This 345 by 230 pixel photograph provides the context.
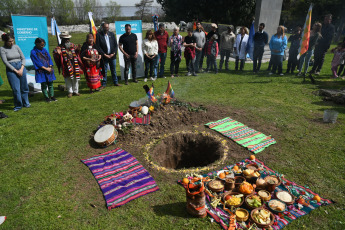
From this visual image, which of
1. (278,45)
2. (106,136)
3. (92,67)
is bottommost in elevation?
(106,136)

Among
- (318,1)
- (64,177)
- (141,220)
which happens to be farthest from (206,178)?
(318,1)

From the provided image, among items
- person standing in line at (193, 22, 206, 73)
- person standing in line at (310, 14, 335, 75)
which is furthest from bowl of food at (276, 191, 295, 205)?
person standing in line at (310, 14, 335, 75)

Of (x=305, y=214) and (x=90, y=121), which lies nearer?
(x=305, y=214)

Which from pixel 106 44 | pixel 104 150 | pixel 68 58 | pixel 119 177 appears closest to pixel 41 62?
pixel 68 58

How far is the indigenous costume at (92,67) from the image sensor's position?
8070 millimetres

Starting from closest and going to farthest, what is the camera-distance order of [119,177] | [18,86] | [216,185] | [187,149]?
[216,185] → [119,177] → [187,149] → [18,86]

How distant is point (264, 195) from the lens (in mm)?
3801

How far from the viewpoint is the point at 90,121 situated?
6.69 m

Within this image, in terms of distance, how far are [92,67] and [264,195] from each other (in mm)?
6870

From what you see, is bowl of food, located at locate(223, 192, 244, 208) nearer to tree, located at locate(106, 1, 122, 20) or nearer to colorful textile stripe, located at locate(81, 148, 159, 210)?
colorful textile stripe, located at locate(81, 148, 159, 210)

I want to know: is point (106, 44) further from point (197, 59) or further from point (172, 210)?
point (172, 210)

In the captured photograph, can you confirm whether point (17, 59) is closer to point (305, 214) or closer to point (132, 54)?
point (132, 54)

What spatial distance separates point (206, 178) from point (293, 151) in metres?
2.23

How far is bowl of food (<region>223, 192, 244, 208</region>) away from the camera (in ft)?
11.9
